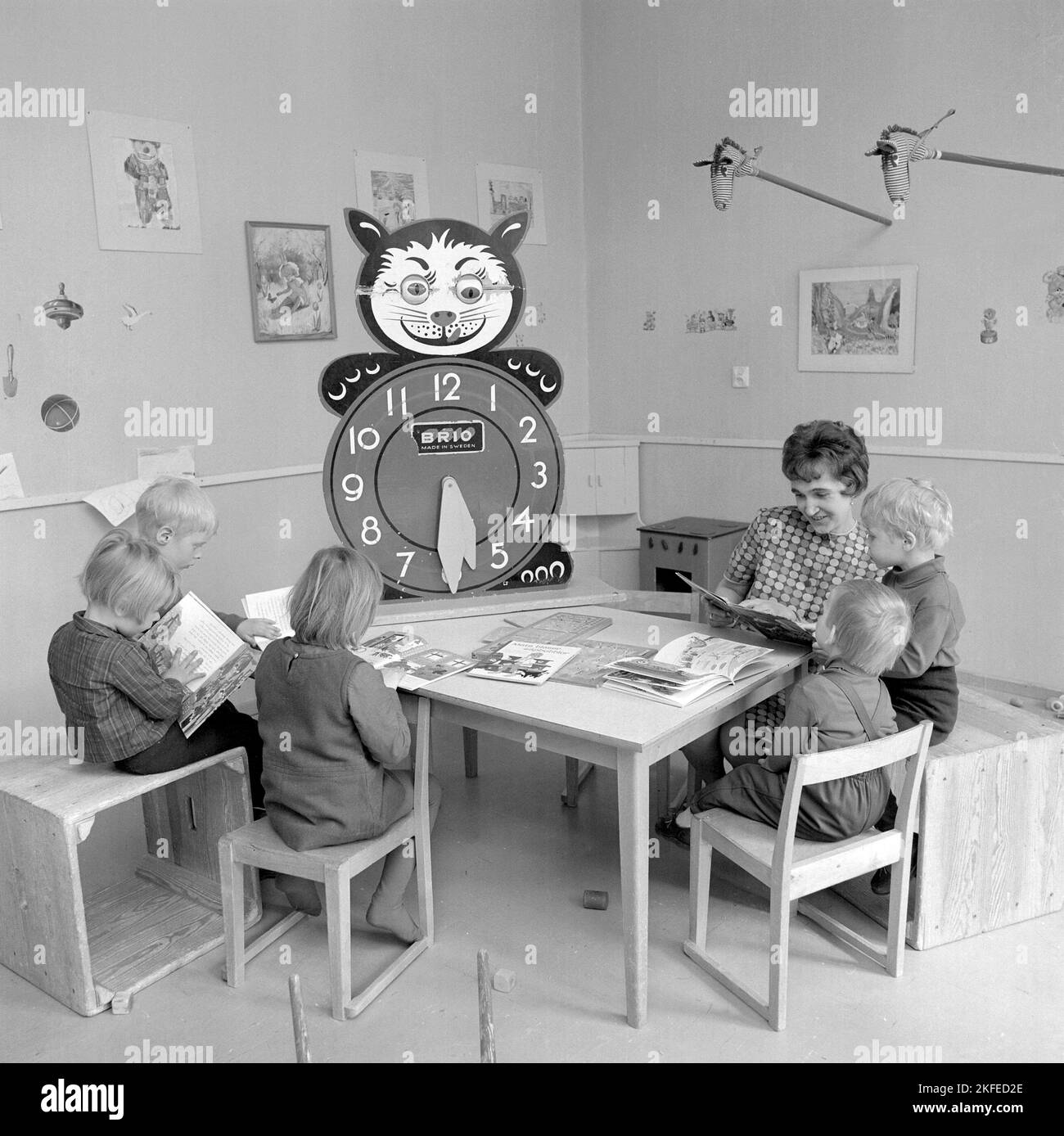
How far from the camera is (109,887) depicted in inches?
115

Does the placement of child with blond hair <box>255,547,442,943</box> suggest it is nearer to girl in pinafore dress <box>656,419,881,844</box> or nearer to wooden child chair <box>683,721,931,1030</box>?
wooden child chair <box>683,721,931,1030</box>

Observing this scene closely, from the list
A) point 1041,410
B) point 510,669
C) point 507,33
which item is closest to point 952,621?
point 510,669

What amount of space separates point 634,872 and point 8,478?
7.99 feet

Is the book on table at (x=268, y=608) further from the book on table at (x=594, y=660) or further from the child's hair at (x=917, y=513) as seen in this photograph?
the child's hair at (x=917, y=513)

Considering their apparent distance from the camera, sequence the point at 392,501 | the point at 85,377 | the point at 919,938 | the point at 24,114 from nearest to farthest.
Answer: the point at 919,938
the point at 392,501
the point at 24,114
the point at 85,377

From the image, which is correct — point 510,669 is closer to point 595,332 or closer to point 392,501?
point 392,501

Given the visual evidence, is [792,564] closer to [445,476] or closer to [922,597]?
[922,597]

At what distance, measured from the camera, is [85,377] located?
144 inches

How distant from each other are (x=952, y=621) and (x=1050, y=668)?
187 cm

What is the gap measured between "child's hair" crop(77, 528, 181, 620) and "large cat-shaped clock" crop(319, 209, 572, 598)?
681 millimetres

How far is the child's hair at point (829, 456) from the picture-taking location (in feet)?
9.43

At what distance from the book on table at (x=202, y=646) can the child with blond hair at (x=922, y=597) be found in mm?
1536

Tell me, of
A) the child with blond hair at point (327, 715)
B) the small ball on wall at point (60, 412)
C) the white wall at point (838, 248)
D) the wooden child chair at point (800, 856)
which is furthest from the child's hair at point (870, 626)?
the small ball on wall at point (60, 412)

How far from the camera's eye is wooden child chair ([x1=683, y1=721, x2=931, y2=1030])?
2229 millimetres
